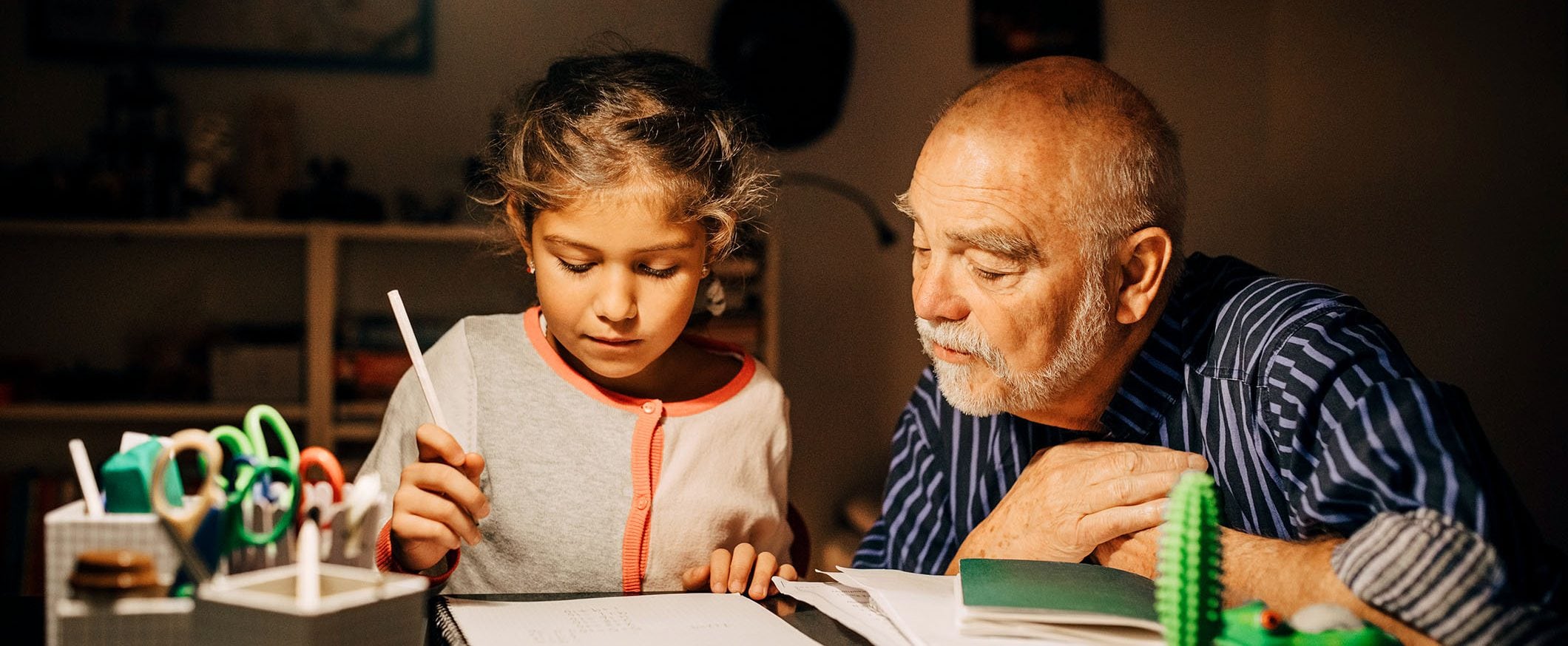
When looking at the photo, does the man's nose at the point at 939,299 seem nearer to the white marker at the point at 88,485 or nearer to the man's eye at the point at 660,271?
the man's eye at the point at 660,271

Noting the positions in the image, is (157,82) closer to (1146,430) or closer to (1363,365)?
(1146,430)

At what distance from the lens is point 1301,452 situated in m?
1.18

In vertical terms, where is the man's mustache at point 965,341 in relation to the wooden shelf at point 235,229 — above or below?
above

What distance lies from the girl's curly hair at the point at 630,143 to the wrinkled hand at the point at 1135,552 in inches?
22.2

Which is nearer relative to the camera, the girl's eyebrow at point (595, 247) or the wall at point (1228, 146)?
the girl's eyebrow at point (595, 247)

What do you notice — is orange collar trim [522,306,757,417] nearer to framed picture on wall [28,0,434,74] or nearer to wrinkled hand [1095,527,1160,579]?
wrinkled hand [1095,527,1160,579]

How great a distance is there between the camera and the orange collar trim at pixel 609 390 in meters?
1.40

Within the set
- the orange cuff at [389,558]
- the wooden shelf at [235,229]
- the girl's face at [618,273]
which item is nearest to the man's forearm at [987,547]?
the girl's face at [618,273]

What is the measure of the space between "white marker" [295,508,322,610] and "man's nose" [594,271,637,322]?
19.7 inches

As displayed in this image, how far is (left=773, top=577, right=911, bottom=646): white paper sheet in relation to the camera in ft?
3.19

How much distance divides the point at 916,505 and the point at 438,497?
774 millimetres

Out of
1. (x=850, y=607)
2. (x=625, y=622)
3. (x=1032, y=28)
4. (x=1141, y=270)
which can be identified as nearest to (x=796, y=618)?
(x=850, y=607)

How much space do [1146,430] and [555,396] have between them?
747mm

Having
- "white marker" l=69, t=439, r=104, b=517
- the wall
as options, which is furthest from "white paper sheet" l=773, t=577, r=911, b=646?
the wall
